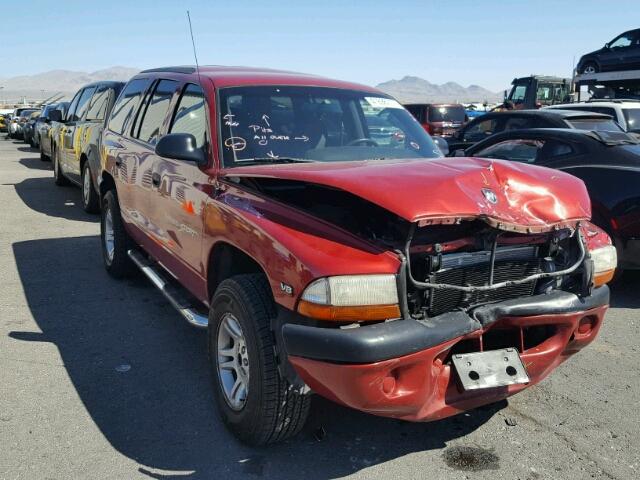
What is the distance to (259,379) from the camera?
291 cm

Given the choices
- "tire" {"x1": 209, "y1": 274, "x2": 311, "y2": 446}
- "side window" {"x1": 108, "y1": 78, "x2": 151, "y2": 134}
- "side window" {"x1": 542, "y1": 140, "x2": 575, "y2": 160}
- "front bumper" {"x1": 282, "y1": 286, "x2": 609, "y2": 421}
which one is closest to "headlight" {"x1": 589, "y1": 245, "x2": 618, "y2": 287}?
"front bumper" {"x1": 282, "y1": 286, "x2": 609, "y2": 421}

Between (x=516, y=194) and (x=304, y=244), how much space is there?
0.99 metres

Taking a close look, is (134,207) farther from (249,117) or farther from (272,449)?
(272,449)

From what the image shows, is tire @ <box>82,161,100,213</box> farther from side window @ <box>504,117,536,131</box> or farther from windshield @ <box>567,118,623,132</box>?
windshield @ <box>567,118,623,132</box>

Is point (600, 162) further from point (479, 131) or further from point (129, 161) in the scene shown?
point (479, 131)

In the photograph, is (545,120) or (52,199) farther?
(52,199)

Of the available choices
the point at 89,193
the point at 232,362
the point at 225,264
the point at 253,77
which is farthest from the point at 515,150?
the point at 89,193

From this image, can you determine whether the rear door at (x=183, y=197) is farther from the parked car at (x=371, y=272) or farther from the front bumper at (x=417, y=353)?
the front bumper at (x=417, y=353)

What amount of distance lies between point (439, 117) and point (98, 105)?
12163mm

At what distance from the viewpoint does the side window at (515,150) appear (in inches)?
272

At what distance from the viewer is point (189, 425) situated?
3.44m

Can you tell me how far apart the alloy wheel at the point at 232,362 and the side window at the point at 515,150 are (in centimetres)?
457

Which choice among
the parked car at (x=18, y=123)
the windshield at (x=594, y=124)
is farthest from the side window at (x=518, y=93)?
the parked car at (x=18, y=123)

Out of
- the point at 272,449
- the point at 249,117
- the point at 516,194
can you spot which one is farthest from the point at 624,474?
the point at 249,117
